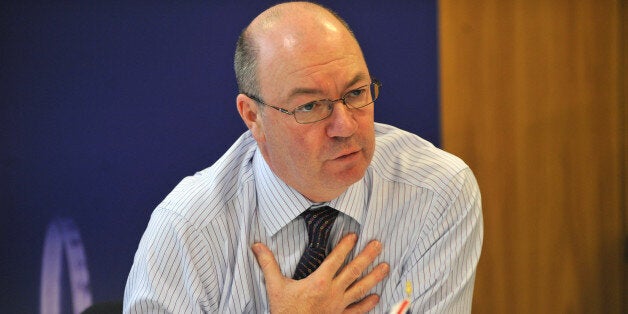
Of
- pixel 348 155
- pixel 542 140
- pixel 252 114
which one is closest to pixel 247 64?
pixel 252 114

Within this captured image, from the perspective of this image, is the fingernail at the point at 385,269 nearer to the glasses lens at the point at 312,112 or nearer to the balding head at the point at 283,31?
the glasses lens at the point at 312,112

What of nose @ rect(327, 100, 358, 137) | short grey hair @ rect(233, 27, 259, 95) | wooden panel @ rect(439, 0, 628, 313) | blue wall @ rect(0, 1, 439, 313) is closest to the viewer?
nose @ rect(327, 100, 358, 137)

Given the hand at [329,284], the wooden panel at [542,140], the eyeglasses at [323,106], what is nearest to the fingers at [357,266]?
the hand at [329,284]

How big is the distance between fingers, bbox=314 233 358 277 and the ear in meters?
0.34

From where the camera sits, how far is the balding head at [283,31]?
1.78 m

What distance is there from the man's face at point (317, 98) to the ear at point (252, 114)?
0.05m

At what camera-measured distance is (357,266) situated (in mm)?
1895

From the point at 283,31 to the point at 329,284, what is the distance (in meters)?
0.65

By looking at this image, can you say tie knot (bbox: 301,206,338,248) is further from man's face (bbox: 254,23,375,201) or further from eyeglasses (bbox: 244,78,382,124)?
eyeglasses (bbox: 244,78,382,124)

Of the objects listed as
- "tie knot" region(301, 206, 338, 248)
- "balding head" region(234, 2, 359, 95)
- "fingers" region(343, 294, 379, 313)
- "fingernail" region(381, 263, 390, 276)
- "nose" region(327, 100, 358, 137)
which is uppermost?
"balding head" region(234, 2, 359, 95)

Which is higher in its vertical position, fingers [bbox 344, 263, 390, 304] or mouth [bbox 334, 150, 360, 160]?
mouth [bbox 334, 150, 360, 160]

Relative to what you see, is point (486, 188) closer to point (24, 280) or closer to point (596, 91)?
point (596, 91)

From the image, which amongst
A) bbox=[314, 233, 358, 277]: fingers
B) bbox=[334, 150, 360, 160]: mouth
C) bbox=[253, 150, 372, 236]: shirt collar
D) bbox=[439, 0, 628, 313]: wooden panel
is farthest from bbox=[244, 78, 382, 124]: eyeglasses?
bbox=[439, 0, 628, 313]: wooden panel

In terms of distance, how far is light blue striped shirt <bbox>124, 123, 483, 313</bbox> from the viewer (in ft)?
6.14
